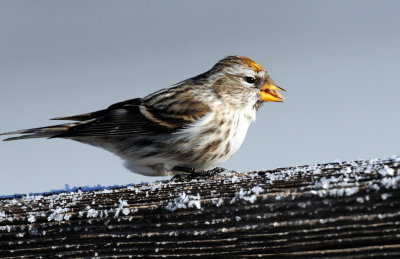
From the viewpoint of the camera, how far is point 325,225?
1.68 m

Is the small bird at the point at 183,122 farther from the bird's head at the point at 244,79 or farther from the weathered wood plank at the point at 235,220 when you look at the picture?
the weathered wood plank at the point at 235,220

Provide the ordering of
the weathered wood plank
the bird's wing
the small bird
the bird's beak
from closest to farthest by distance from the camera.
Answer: the weathered wood plank, the small bird, the bird's wing, the bird's beak

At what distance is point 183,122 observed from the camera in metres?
4.18

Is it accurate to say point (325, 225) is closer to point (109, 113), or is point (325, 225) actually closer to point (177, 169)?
point (177, 169)

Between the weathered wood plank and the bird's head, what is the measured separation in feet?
8.36

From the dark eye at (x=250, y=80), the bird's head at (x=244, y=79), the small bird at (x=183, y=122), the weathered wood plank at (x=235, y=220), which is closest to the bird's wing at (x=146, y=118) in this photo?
the small bird at (x=183, y=122)

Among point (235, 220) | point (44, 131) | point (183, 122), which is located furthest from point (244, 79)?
point (235, 220)

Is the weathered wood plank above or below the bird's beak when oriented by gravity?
below

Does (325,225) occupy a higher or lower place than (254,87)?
lower

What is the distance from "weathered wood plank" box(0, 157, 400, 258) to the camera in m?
1.65

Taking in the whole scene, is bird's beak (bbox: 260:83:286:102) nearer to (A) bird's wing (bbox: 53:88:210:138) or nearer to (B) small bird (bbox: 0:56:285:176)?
(B) small bird (bbox: 0:56:285:176)

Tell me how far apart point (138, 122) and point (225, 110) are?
26.5 inches

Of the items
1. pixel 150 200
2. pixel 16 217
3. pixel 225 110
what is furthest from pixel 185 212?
pixel 225 110

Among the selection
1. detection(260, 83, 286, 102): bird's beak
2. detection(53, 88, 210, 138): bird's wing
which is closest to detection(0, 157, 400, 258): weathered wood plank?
detection(53, 88, 210, 138): bird's wing
